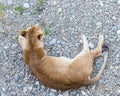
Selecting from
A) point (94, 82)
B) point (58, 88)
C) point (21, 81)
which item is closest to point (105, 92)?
point (94, 82)

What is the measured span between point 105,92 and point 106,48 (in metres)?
0.84

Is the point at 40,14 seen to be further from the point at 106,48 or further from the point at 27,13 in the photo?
the point at 106,48

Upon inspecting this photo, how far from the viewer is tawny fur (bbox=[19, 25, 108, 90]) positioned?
7273 mm

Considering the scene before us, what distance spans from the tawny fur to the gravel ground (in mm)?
271

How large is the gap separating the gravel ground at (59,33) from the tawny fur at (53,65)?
27 cm

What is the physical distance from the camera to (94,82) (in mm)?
7590

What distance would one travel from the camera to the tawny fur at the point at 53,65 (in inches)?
286

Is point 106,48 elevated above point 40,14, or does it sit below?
below

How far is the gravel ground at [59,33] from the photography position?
25.3ft

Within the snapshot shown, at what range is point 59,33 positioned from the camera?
8.18 metres

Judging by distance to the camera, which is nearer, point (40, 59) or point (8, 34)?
point (40, 59)

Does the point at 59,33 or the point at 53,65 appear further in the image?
the point at 59,33

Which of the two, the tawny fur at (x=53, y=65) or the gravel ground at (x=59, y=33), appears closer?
the tawny fur at (x=53, y=65)

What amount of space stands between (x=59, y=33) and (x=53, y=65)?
912mm
